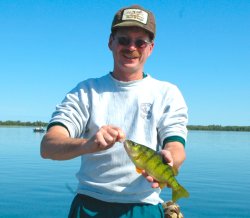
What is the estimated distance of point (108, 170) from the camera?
4.02 metres

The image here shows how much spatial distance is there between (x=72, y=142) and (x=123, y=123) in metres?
0.63

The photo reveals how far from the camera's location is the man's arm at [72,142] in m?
3.34

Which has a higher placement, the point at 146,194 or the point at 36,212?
the point at 146,194

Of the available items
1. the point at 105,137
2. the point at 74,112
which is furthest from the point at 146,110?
the point at 105,137

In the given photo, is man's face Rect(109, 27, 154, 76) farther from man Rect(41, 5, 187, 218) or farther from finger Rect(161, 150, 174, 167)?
finger Rect(161, 150, 174, 167)

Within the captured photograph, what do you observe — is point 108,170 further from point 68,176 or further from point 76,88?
point 68,176

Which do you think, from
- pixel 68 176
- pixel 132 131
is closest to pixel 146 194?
pixel 132 131

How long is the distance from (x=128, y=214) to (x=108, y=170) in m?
0.43

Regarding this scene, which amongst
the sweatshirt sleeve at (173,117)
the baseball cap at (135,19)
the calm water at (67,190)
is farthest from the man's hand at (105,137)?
the calm water at (67,190)

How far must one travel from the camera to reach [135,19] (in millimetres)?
4246

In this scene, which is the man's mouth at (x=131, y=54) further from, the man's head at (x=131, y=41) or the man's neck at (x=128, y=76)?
the man's neck at (x=128, y=76)

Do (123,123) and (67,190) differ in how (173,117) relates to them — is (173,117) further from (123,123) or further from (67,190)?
(67,190)

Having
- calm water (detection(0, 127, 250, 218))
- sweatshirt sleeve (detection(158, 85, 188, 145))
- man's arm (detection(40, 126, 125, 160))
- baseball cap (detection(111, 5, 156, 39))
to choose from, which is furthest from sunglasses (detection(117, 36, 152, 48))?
calm water (detection(0, 127, 250, 218))

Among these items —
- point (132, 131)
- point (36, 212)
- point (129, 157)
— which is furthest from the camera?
point (36, 212)
